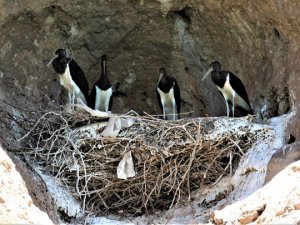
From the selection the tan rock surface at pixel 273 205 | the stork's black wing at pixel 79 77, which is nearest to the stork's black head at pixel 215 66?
the stork's black wing at pixel 79 77

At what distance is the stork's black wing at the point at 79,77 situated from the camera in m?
7.98

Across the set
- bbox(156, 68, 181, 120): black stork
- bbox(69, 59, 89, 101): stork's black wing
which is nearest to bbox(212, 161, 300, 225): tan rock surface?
bbox(156, 68, 181, 120): black stork

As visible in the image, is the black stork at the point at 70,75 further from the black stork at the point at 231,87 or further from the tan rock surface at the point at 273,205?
the tan rock surface at the point at 273,205

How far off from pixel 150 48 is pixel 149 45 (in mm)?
35

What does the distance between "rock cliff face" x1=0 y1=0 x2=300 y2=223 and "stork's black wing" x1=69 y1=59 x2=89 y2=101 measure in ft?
0.98

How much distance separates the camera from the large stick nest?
Result: 277 inches

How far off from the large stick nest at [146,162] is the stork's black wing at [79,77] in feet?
2.96

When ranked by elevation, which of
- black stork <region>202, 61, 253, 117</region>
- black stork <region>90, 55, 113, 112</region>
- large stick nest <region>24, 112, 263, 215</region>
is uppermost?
black stork <region>202, 61, 253, 117</region>

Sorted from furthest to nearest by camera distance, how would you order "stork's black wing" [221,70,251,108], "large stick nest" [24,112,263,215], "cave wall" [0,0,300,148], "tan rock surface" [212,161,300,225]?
1. "stork's black wing" [221,70,251,108]
2. "cave wall" [0,0,300,148]
3. "large stick nest" [24,112,263,215]
4. "tan rock surface" [212,161,300,225]

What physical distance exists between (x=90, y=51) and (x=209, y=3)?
1175 mm

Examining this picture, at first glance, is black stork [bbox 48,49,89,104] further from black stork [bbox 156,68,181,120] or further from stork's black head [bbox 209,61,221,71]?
stork's black head [bbox 209,61,221,71]

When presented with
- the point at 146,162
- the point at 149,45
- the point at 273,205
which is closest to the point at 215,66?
the point at 149,45

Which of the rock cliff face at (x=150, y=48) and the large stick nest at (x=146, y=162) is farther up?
the rock cliff face at (x=150, y=48)

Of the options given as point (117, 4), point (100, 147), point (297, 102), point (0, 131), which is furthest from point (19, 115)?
point (297, 102)
